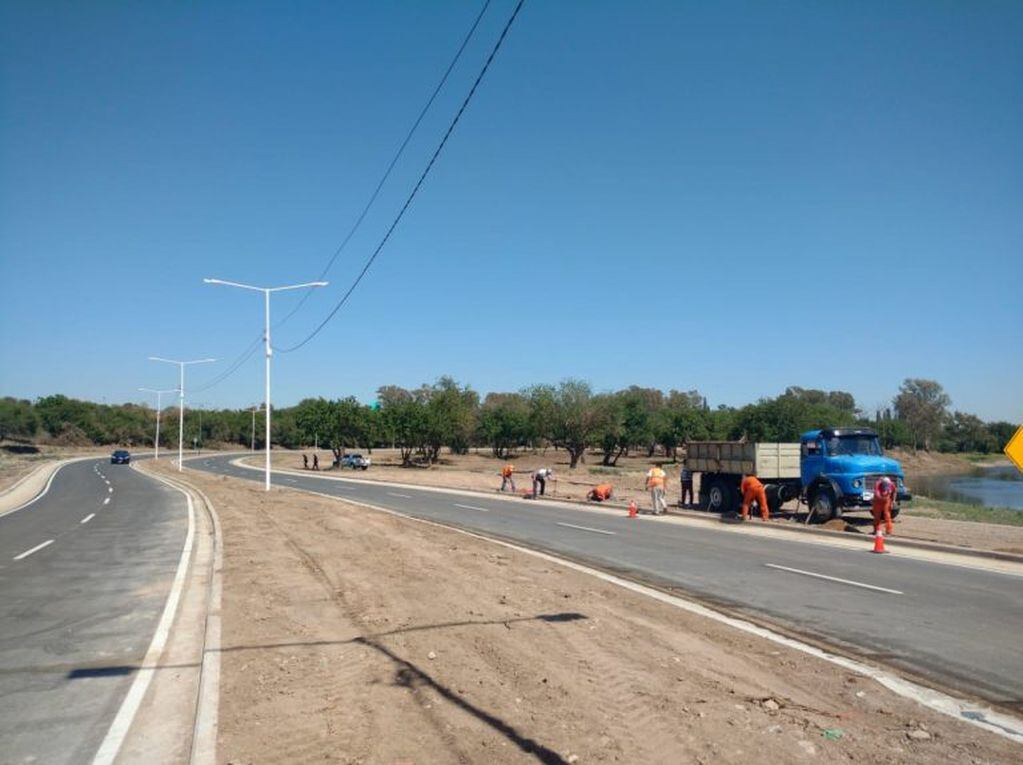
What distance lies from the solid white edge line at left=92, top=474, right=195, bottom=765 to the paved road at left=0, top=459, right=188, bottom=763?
2.6 inches

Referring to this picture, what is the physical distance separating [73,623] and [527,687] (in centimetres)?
626

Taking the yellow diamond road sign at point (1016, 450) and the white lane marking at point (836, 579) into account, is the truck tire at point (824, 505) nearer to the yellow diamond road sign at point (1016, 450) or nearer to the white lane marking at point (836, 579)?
the white lane marking at point (836, 579)

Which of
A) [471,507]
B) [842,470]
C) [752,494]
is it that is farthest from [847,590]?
[471,507]

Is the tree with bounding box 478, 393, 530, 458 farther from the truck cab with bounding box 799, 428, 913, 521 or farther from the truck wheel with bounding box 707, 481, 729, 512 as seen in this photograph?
the truck cab with bounding box 799, 428, 913, 521

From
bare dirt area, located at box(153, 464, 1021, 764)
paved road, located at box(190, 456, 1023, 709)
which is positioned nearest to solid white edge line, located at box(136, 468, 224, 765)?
bare dirt area, located at box(153, 464, 1021, 764)

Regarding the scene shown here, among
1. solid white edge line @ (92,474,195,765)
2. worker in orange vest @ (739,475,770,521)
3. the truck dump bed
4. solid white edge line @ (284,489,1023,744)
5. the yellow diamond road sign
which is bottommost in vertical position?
solid white edge line @ (92,474,195,765)

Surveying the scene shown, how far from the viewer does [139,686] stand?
22.6 feet

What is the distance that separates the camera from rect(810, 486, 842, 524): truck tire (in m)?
22.6

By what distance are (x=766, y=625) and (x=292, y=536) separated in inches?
471

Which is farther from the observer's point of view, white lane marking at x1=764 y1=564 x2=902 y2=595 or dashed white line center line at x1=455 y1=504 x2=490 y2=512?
dashed white line center line at x1=455 y1=504 x2=490 y2=512

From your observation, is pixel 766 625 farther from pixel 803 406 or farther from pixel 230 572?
pixel 803 406

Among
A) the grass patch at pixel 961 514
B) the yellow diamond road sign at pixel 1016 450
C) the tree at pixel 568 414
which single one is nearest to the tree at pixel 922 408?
the tree at pixel 568 414

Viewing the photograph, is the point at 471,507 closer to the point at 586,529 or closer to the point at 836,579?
the point at 586,529

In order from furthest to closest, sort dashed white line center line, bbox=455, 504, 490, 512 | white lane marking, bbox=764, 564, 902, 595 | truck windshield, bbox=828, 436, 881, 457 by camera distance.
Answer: dashed white line center line, bbox=455, 504, 490, 512
truck windshield, bbox=828, 436, 881, 457
white lane marking, bbox=764, 564, 902, 595
